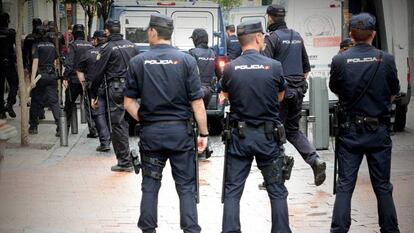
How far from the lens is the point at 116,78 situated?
1068 cm

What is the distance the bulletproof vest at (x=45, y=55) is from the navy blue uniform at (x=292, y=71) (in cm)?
642

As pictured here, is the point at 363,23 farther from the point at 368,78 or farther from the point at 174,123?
the point at 174,123

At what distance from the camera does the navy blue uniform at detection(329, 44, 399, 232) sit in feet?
21.8

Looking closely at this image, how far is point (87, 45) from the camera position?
13.5 m

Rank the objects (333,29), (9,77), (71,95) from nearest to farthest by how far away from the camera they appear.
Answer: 1. (71,95)
2. (333,29)
3. (9,77)

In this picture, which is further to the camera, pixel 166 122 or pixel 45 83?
pixel 45 83

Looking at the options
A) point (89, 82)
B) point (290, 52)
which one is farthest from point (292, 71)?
point (89, 82)

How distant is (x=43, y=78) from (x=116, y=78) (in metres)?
4.01

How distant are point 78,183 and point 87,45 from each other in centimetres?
424

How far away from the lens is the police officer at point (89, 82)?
40.4ft

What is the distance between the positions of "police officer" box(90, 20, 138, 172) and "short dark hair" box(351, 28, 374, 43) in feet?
15.0

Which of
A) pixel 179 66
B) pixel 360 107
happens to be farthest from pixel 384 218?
pixel 179 66

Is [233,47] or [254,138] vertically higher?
[233,47]

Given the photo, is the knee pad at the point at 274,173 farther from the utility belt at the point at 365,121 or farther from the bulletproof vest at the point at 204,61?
the bulletproof vest at the point at 204,61
